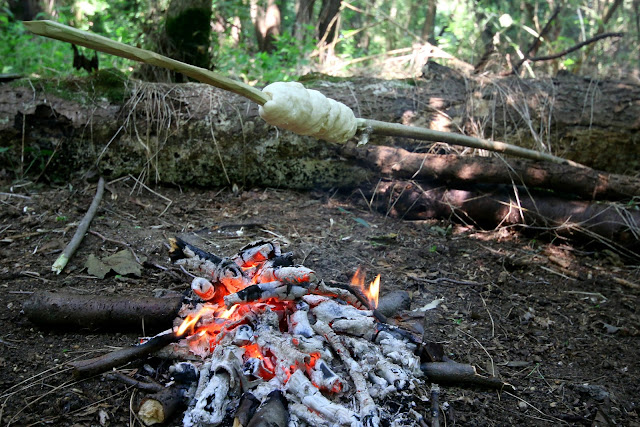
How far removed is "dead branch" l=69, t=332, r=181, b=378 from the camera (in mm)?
2037

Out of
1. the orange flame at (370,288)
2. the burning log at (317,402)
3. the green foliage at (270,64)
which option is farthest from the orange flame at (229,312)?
the green foliage at (270,64)

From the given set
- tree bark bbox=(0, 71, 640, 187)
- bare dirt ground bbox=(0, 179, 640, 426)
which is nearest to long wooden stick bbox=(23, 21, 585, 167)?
bare dirt ground bbox=(0, 179, 640, 426)

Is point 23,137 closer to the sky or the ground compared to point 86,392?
closer to the sky

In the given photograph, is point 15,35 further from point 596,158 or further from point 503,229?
point 596,158

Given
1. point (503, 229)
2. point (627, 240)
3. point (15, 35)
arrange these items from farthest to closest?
point (15, 35) → point (503, 229) → point (627, 240)

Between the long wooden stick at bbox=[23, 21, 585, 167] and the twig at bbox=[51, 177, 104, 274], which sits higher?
the long wooden stick at bbox=[23, 21, 585, 167]

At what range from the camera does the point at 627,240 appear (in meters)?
3.95

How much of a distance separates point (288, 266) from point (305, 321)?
0.41 m

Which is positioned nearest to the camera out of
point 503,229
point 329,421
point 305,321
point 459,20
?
point 329,421

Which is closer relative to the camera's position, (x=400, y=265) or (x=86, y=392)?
(x=86, y=392)

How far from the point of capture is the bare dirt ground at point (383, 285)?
211 cm

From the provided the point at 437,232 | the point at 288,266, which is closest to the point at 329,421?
the point at 288,266

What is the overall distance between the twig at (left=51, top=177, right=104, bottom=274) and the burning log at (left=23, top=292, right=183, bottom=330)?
2.11 feet

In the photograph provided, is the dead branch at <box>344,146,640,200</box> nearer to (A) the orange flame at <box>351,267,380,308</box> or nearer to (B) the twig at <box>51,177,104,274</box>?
(A) the orange flame at <box>351,267,380,308</box>
